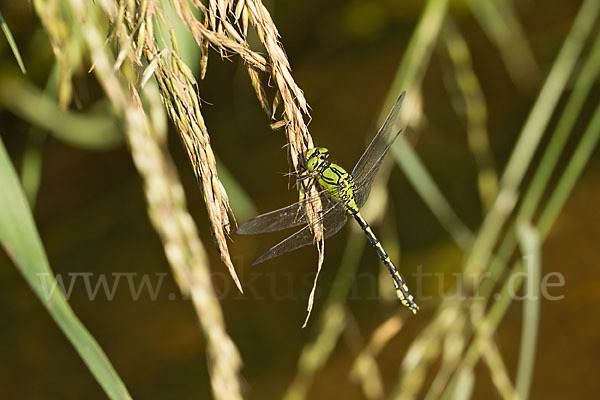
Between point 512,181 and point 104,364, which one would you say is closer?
point 104,364

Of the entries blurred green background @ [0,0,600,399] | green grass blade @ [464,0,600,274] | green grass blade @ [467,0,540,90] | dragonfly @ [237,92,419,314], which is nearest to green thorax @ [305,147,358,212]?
dragonfly @ [237,92,419,314]

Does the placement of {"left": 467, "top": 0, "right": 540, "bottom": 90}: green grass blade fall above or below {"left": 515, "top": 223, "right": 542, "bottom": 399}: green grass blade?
above

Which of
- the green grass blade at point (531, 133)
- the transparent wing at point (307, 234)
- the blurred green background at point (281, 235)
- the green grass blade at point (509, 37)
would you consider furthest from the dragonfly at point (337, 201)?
the blurred green background at point (281, 235)

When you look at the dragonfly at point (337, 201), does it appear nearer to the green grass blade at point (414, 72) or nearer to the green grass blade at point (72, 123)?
the green grass blade at point (414, 72)

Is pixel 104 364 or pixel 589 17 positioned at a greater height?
pixel 589 17

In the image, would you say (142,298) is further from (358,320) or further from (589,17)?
(589,17)

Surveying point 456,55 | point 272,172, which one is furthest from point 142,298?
point 456,55

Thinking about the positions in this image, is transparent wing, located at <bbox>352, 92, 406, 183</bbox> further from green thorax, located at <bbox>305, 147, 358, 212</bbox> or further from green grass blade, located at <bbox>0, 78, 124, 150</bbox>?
green grass blade, located at <bbox>0, 78, 124, 150</bbox>
